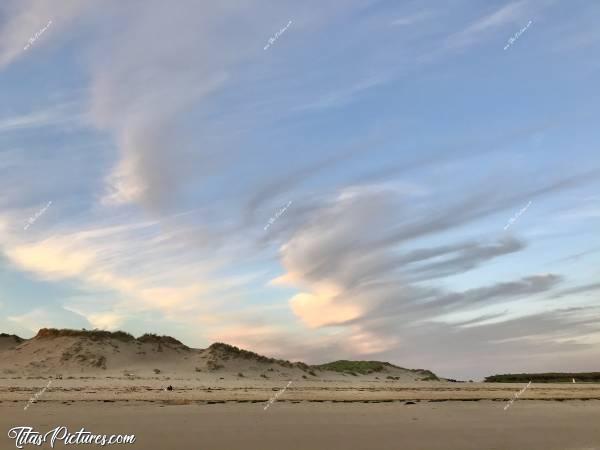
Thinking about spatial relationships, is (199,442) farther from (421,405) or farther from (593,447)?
(421,405)

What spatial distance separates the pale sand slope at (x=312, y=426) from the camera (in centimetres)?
1065

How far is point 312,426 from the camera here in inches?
518

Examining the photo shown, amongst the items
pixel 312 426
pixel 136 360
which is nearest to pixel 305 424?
pixel 312 426

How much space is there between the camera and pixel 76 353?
149 ft

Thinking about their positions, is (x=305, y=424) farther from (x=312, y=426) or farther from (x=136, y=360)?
(x=136, y=360)

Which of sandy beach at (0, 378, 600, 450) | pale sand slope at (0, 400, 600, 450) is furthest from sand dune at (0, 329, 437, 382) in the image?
pale sand slope at (0, 400, 600, 450)

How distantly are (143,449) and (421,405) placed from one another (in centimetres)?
1335

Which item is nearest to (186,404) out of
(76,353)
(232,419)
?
(232,419)

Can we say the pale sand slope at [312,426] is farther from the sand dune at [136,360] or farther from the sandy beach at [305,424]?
the sand dune at [136,360]

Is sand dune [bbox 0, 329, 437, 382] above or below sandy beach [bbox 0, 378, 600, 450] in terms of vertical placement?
above

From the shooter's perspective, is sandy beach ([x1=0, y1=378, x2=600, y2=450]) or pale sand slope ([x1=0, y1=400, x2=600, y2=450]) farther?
sandy beach ([x1=0, y1=378, x2=600, y2=450])

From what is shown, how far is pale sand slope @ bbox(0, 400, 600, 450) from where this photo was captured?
1065 cm

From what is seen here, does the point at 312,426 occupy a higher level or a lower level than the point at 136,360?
lower

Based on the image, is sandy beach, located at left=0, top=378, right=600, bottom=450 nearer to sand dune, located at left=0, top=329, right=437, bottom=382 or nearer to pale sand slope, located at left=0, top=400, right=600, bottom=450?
pale sand slope, located at left=0, top=400, right=600, bottom=450
